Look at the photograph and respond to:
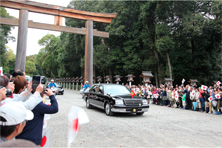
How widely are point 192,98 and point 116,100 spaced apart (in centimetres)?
694

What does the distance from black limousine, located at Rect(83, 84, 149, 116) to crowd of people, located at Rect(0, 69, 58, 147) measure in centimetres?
667

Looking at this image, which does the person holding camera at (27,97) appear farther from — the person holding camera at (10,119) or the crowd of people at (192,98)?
the crowd of people at (192,98)

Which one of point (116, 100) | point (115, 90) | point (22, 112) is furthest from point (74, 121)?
point (115, 90)

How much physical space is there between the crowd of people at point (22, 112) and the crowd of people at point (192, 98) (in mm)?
11688

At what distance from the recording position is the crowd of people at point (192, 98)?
38.8 feet

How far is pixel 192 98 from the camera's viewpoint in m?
13.3

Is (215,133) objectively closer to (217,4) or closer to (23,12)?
(23,12)

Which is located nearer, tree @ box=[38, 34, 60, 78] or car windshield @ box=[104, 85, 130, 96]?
car windshield @ box=[104, 85, 130, 96]

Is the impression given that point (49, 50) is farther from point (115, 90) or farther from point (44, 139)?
point (44, 139)

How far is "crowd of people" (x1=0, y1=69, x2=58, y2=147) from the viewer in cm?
181

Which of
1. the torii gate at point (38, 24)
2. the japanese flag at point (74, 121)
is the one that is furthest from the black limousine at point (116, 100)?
the torii gate at point (38, 24)

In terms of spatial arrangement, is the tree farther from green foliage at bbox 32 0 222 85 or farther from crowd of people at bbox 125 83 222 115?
crowd of people at bbox 125 83 222 115


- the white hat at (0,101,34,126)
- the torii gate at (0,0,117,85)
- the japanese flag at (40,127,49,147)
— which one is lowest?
the japanese flag at (40,127,49,147)

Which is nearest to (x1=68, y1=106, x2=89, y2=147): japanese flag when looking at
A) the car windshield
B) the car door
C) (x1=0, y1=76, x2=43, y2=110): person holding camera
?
(x1=0, y1=76, x2=43, y2=110): person holding camera
